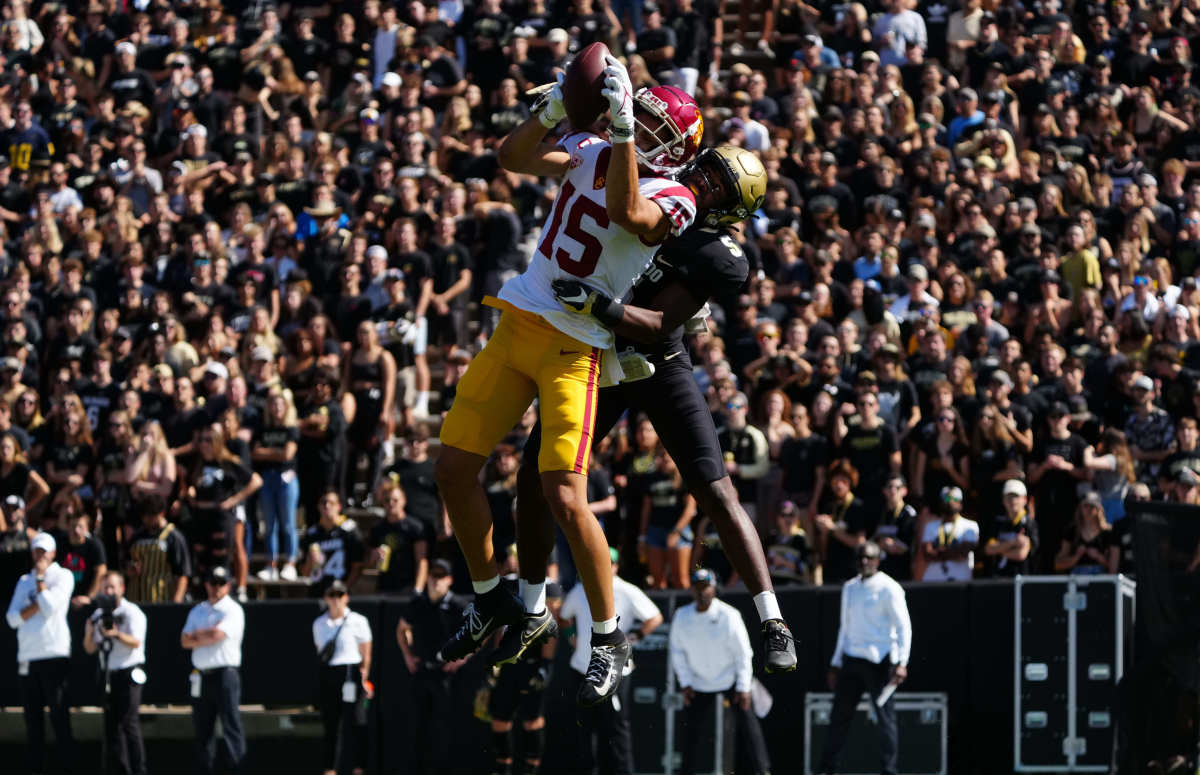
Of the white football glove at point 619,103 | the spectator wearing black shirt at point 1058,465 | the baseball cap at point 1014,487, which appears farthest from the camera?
the spectator wearing black shirt at point 1058,465

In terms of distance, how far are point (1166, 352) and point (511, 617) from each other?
8.44 m

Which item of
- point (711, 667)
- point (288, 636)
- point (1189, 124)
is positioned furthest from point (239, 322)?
point (1189, 124)

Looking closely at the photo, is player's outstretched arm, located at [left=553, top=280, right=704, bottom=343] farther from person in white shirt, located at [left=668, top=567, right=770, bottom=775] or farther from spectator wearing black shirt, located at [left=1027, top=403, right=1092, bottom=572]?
spectator wearing black shirt, located at [left=1027, top=403, right=1092, bottom=572]

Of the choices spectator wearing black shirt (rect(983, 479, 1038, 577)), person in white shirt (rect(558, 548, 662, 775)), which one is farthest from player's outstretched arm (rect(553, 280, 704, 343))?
spectator wearing black shirt (rect(983, 479, 1038, 577))

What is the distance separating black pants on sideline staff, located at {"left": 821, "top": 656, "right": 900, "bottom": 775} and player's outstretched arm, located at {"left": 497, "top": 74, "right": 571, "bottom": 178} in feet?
25.5

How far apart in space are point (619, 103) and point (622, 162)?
20cm

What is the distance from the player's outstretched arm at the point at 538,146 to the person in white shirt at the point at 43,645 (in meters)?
8.93

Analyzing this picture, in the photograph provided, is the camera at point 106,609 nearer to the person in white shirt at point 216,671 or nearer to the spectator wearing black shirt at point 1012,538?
the person in white shirt at point 216,671

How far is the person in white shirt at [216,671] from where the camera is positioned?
14969mm

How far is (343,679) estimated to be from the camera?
15.2m

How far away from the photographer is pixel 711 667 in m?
14.3

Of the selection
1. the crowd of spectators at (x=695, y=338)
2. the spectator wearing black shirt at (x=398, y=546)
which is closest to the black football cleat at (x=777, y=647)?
the crowd of spectators at (x=695, y=338)

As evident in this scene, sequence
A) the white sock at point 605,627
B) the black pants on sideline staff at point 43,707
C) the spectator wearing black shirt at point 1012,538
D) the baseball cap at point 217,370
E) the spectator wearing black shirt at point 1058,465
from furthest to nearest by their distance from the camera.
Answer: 1. the baseball cap at point 217,370
2. the black pants on sideline staff at point 43,707
3. the spectator wearing black shirt at point 1058,465
4. the spectator wearing black shirt at point 1012,538
5. the white sock at point 605,627

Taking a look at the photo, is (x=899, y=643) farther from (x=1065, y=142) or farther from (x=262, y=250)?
(x=262, y=250)
